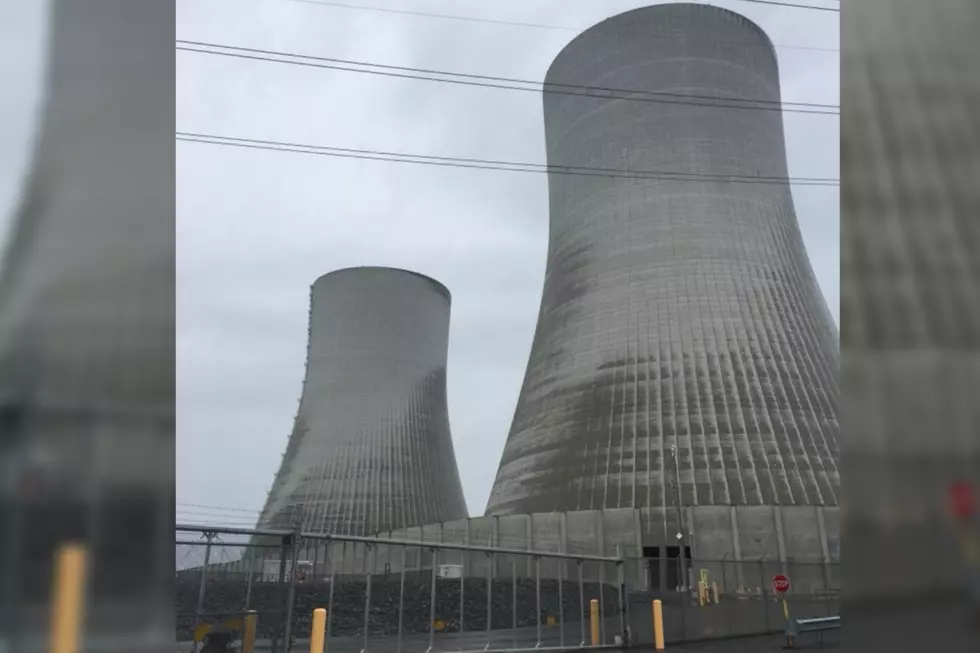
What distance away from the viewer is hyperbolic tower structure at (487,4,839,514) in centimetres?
1583

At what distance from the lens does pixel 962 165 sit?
3.70ft

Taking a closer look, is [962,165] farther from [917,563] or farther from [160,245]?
[160,245]

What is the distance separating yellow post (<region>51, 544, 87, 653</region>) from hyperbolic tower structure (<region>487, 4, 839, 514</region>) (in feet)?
48.4

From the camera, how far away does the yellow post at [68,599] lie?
1191 millimetres

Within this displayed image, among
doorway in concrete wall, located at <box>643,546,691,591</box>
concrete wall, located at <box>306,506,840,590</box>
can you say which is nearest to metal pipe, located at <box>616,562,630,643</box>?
doorway in concrete wall, located at <box>643,546,691,591</box>

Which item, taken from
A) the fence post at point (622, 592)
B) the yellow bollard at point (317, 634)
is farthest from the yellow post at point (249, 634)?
the fence post at point (622, 592)

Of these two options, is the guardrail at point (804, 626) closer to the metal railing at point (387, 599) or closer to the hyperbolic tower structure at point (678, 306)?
the metal railing at point (387, 599)

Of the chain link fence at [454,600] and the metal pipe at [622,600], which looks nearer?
the chain link fence at [454,600]

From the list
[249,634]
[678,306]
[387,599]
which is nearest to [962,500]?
[249,634]

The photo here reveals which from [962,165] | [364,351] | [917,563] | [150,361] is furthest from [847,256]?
[364,351]

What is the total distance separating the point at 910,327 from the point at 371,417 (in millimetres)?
22763

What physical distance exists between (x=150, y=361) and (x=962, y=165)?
4.48 ft

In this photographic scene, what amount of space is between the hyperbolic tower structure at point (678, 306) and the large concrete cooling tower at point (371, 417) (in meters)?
5.45

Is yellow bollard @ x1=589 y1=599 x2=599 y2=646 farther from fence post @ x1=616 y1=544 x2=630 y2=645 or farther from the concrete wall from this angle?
the concrete wall
